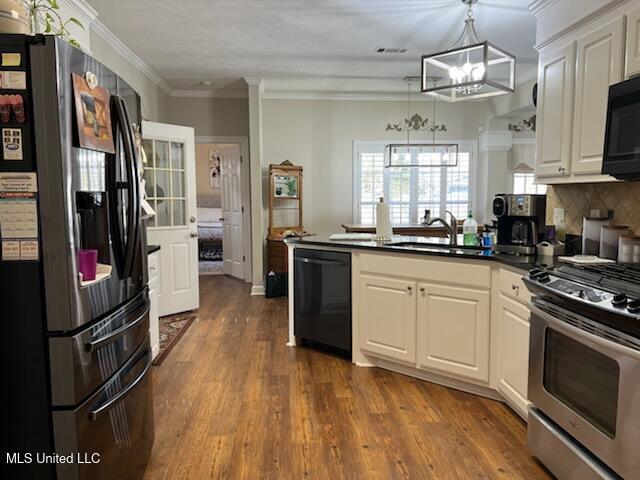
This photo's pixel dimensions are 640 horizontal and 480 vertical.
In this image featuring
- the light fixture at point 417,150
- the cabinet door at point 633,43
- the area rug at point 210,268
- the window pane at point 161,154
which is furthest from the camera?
the area rug at point 210,268

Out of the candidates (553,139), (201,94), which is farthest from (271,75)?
(553,139)

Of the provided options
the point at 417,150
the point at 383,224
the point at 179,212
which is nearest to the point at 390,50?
the point at 383,224

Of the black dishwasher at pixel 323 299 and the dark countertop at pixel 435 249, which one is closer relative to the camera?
the dark countertop at pixel 435 249

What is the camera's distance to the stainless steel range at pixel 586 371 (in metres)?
1.56

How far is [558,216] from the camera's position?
Answer: 9.61 feet

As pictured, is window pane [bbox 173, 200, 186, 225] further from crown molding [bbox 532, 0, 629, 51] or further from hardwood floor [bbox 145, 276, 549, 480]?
crown molding [bbox 532, 0, 629, 51]

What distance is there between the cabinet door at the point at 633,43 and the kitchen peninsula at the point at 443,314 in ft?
3.32

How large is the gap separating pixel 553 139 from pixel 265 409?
231cm

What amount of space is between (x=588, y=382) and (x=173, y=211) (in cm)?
414

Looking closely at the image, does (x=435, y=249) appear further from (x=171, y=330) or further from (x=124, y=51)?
(x=124, y=51)

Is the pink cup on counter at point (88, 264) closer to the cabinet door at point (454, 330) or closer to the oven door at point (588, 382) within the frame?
the oven door at point (588, 382)

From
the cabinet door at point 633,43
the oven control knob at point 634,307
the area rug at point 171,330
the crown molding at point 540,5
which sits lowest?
the area rug at point 171,330

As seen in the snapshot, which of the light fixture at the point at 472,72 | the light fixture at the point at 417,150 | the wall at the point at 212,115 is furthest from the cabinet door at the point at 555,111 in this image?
the wall at the point at 212,115

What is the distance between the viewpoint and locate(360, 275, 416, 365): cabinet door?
3.00 m
